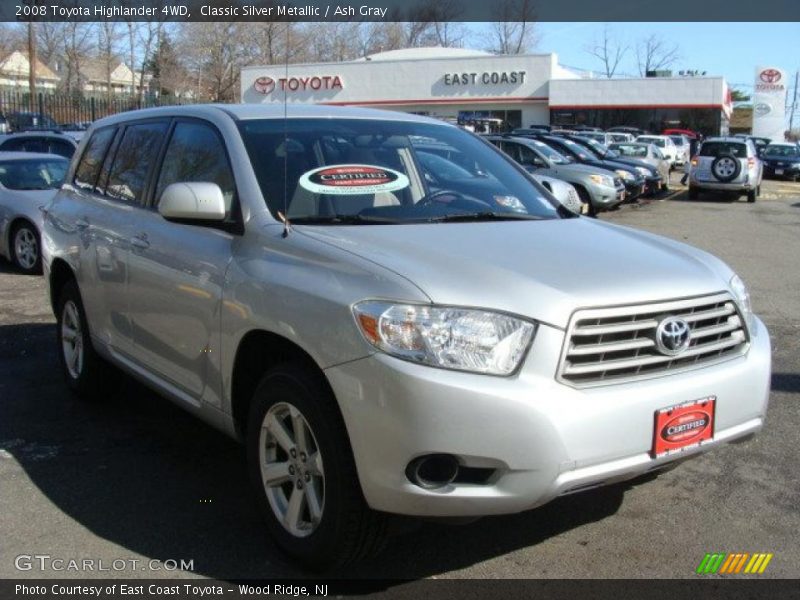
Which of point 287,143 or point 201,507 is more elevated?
point 287,143

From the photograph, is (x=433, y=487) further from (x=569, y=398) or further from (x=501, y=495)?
(x=569, y=398)

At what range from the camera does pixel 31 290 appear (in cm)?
966

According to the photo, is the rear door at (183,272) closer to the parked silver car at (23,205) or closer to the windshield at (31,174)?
the parked silver car at (23,205)

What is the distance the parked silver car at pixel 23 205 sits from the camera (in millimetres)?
10695

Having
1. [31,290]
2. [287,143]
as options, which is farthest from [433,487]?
[31,290]

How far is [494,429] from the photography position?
284 cm

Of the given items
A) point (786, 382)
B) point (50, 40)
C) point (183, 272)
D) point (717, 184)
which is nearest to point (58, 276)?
point (183, 272)

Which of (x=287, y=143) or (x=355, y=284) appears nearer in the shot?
(x=355, y=284)

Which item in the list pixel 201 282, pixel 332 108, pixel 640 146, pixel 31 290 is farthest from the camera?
pixel 640 146

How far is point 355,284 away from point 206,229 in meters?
1.16

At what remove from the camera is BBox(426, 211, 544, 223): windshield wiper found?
3902mm

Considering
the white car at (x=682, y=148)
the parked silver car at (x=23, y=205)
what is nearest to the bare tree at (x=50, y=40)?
the white car at (x=682, y=148)

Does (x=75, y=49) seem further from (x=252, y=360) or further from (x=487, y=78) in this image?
(x=252, y=360)

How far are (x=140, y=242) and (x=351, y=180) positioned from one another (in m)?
1.27
